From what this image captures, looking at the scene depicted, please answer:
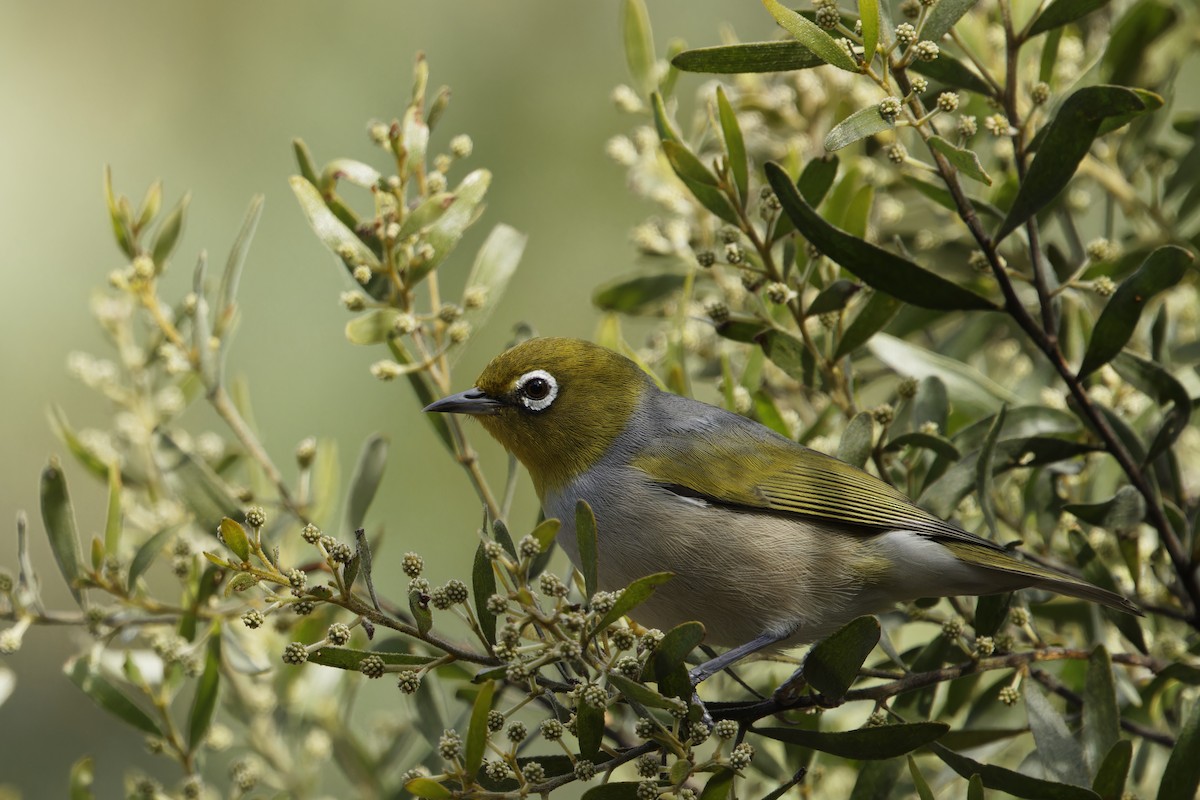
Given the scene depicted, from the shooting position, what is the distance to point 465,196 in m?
2.89

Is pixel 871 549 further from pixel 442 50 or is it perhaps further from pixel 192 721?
pixel 442 50

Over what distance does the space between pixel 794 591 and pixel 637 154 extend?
1407mm

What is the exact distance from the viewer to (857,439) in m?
2.74

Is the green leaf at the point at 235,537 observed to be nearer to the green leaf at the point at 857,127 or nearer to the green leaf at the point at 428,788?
the green leaf at the point at 428,788

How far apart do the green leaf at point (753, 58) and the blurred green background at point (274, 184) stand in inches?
106

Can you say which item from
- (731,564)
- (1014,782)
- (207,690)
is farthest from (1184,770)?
(207,690)

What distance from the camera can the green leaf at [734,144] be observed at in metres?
2.68

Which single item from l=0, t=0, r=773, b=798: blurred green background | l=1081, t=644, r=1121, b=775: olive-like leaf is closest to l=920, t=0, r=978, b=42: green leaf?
l=1081, t=644, r=1121, b=775: olive-like leaf

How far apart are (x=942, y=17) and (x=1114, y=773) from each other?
4.49 feet

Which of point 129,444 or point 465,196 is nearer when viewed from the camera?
point 465,196

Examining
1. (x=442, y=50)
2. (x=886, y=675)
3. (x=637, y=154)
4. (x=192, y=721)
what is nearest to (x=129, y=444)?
Result: (x=192, y=721)

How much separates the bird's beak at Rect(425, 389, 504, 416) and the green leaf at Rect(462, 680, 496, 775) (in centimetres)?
97

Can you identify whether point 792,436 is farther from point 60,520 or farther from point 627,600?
point 60,520

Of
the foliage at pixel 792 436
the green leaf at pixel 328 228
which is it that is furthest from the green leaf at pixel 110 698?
the green leaf at pixel 328 228
